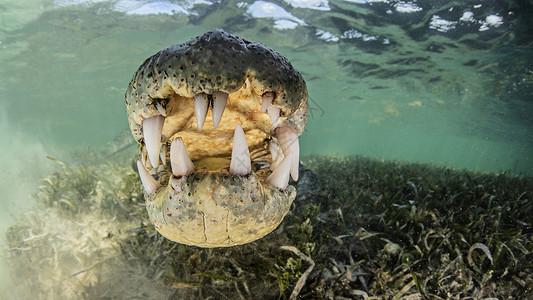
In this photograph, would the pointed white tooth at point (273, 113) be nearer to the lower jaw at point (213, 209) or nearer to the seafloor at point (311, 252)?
the lower jaw at point (213, 209)

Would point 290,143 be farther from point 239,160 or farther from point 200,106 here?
point 200,106

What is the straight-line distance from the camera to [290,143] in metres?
1.91

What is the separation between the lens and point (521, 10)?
936cm

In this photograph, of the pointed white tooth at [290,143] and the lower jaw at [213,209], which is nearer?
the lower jaw at [213,209]

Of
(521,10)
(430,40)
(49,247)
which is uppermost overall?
(521,10)

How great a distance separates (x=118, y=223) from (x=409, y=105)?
99.6ft

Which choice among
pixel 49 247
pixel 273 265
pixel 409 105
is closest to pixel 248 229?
pixel 273 265

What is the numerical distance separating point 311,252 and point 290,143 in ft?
4.52

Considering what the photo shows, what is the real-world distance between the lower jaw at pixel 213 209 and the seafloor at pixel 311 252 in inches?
34.6

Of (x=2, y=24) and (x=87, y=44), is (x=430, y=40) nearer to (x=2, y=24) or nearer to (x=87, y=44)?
(x=87, y=44)

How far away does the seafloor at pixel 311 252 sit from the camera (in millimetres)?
2361

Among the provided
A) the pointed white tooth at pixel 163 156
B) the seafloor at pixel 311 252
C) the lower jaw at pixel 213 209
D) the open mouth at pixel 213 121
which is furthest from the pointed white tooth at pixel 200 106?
the seafloor at pixel 311 252

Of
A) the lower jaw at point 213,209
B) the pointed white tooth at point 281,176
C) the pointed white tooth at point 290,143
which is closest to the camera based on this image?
the lower jaw at point 213,209

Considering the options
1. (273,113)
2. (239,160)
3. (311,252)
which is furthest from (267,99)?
(311,252)
